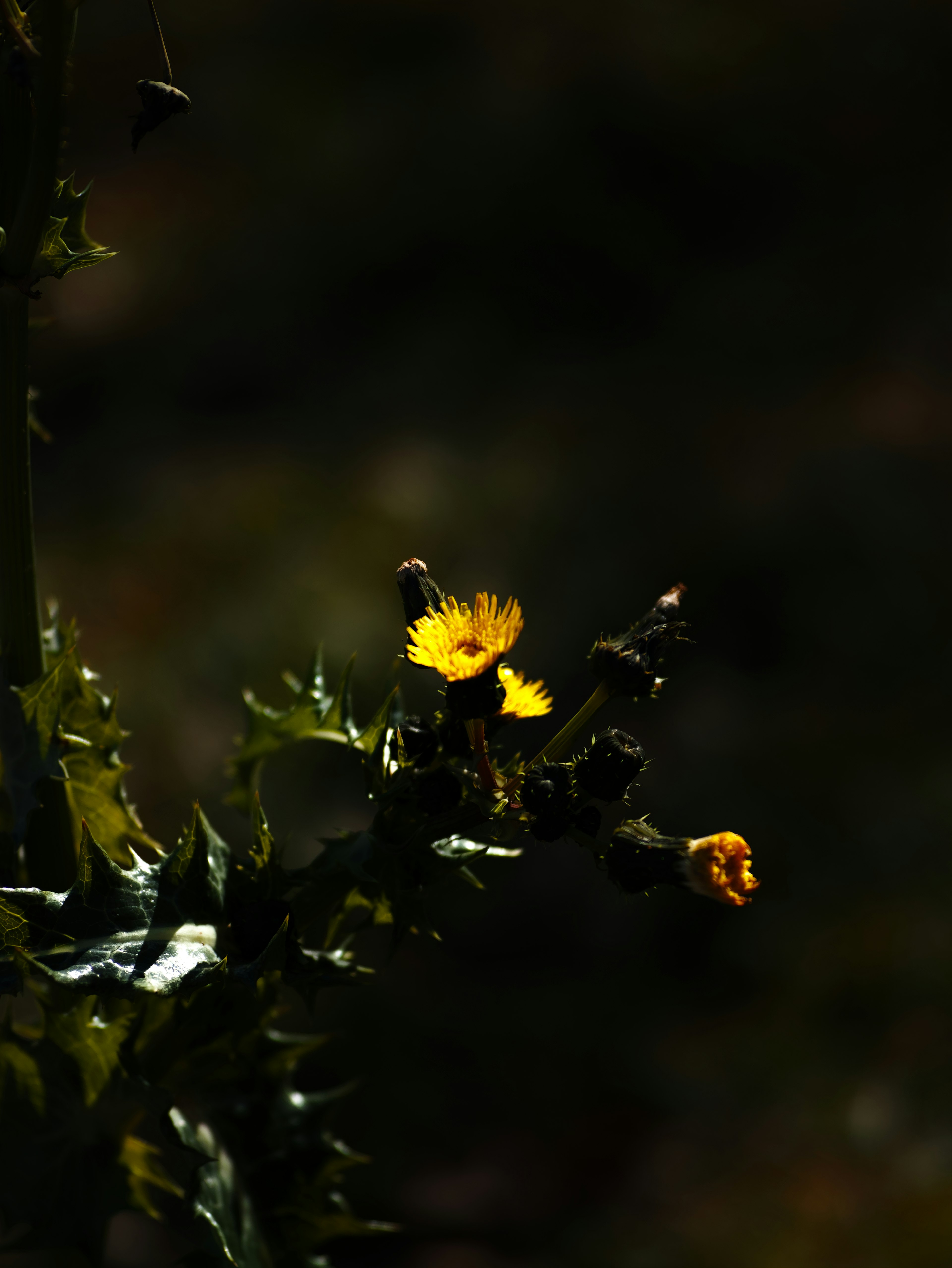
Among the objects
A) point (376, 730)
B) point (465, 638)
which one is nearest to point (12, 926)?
point (376, 730)

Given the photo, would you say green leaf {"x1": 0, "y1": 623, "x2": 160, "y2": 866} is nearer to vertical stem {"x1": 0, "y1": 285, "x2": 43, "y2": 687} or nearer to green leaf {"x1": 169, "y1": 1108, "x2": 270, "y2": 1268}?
vertical stem {"x1": 0, "y1": 285, "x2": 43, "y2": 687}

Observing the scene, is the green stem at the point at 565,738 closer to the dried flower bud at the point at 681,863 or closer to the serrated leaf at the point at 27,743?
the dried flower bud at the point at 681,863

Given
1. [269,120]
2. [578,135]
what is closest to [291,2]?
[269,120]

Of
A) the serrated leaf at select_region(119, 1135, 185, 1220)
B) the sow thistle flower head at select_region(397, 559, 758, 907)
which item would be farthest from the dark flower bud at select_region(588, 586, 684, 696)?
the serrated leaf at select_region(119, 1135, 185, 1220)

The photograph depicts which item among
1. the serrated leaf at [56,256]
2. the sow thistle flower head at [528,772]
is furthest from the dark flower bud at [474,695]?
the serrated leaf at [56,256]

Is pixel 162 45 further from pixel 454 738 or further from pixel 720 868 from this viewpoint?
pixel 720 868
